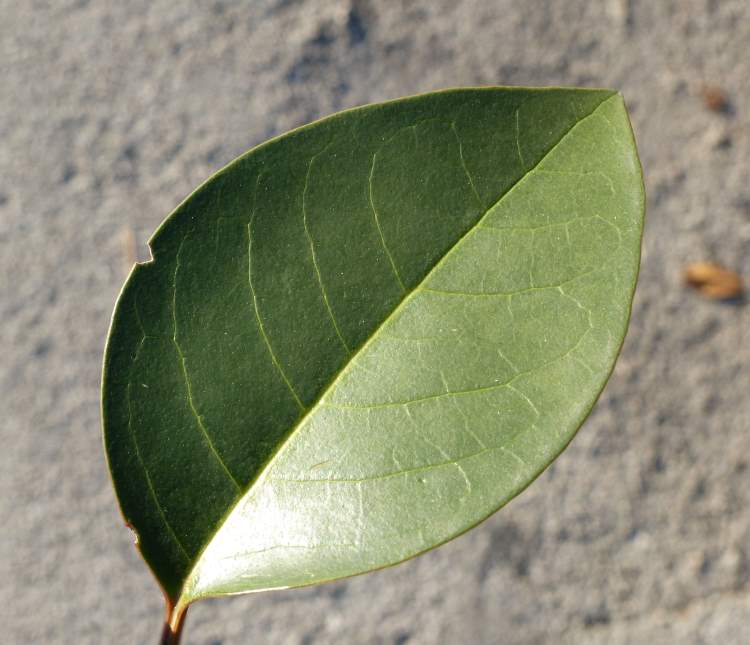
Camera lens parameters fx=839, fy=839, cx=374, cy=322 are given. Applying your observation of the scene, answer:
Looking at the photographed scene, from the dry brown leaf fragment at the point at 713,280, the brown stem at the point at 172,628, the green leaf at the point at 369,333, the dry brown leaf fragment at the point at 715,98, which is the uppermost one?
the green leaf at the point at 369,333

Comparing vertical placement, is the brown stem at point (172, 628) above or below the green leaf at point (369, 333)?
below

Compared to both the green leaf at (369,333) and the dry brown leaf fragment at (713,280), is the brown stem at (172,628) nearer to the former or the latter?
the green leaf at (369,333)

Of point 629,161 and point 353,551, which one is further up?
point 629,161

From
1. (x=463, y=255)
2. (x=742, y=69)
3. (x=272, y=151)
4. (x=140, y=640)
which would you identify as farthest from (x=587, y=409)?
(x=742, y=69)

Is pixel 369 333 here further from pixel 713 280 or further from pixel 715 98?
pixel 715 98

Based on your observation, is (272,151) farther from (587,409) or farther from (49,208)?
(49,208)

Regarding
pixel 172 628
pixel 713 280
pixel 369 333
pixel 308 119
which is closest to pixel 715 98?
pixel 713 280

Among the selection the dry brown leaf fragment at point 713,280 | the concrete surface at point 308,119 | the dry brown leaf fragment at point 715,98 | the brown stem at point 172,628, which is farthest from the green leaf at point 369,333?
the dry brown leaf fragment at point 715,98
